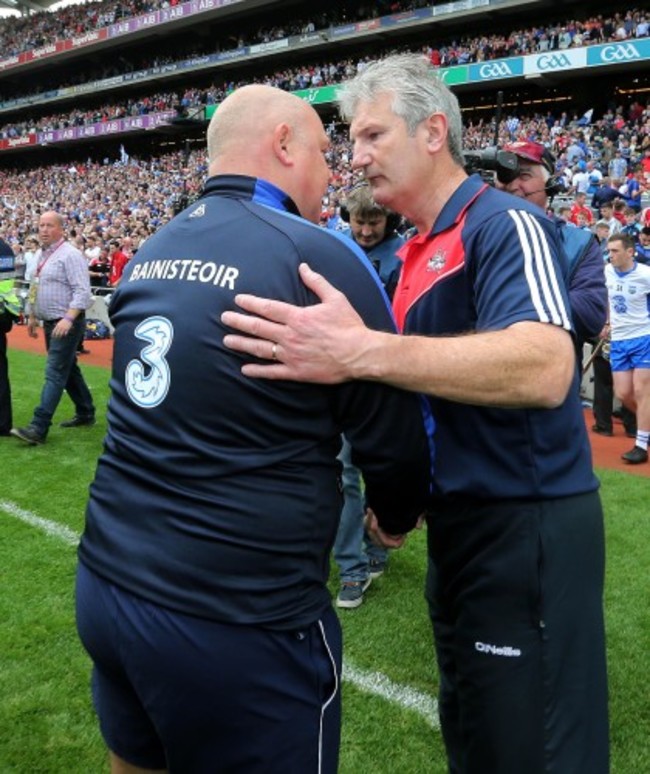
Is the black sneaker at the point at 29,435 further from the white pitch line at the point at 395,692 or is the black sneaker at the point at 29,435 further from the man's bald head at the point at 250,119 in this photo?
the man's bald head at the point at 250,119

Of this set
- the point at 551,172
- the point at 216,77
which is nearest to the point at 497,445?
the point at 551,172

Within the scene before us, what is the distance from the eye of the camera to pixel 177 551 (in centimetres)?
136

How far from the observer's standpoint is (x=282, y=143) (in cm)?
154

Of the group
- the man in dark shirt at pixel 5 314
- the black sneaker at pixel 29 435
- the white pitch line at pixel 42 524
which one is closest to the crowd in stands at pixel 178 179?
the man in dark shirt at pixel 5 314

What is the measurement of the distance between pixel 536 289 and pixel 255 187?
1.96ft

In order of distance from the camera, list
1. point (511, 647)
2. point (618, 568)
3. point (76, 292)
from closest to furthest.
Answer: point (511, 647), point (618, 568), point (76, 292)

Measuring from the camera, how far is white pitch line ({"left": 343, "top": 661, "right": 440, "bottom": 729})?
9.84 feet

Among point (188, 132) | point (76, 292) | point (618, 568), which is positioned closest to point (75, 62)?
point (188, 132)

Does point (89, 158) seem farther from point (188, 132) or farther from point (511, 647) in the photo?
point (511, 647)

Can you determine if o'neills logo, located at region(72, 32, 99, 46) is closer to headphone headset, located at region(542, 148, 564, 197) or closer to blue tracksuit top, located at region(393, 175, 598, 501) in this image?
headphone headset, located at region(542, 148, 564, 197)

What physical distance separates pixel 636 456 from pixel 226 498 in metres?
6.46

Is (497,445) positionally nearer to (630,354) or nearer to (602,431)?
(630,354)

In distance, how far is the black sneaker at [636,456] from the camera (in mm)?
7016

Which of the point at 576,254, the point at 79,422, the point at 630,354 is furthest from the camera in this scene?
the point at 79,422
